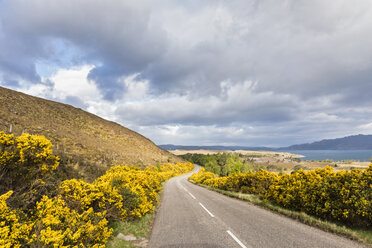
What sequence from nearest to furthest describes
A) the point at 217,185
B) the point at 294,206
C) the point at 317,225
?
the point at 317,225 < the point at 294,206 < the point at 217,185

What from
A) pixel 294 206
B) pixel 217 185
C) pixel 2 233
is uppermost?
pixel 2 233

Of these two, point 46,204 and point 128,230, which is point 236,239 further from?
point 46,204

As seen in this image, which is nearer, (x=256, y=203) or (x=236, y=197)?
(x=256, y=203)

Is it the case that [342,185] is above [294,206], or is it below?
above

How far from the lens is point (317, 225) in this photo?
7824mm

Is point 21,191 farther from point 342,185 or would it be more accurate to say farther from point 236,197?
point 236,197

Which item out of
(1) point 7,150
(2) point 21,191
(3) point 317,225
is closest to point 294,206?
(3) point 317,225

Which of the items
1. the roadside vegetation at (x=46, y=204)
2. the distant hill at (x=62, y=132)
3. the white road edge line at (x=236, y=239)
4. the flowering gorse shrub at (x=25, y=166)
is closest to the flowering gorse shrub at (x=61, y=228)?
the roadside vegetation at (x=46, y=204)

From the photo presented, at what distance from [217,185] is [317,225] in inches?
697

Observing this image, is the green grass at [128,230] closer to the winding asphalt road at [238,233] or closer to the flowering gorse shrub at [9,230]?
the winding asphalt road at [238,233]

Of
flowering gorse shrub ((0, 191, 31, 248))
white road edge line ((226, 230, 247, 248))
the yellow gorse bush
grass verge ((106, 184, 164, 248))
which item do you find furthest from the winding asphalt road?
flowering gorse shrub ((0, 191, 31, 248))

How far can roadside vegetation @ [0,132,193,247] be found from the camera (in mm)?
3658

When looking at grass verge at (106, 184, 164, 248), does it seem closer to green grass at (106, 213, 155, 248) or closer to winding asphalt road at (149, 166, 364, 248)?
green grass at (106, 213, 155, 248)

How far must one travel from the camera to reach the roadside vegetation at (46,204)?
12.0ft
